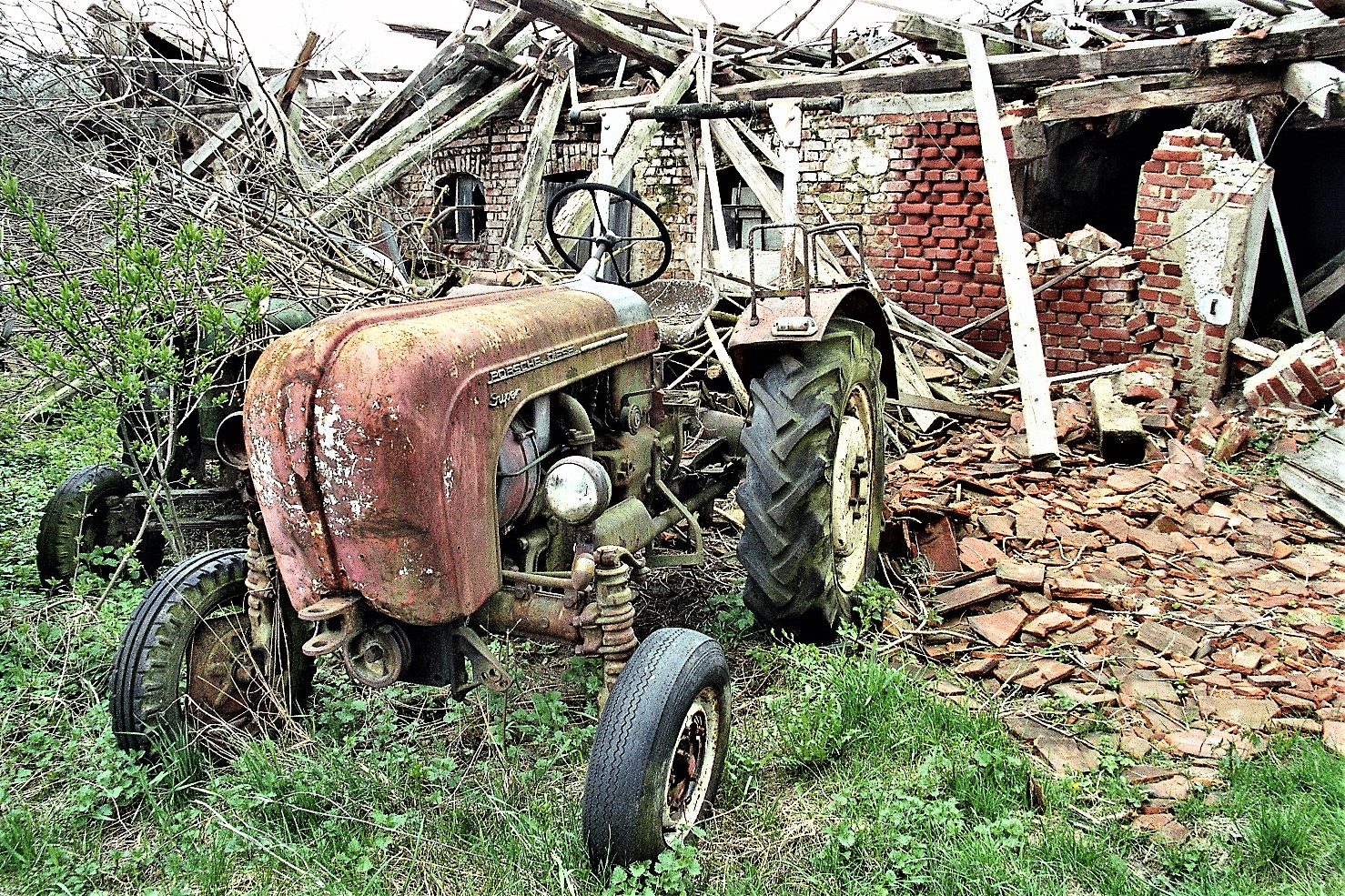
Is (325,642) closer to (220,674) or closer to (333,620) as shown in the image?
(333,620)

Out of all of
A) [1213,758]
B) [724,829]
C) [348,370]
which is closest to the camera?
[348,370]

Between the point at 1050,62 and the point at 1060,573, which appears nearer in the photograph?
the point at 1060,573

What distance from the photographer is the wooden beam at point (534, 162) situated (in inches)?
332

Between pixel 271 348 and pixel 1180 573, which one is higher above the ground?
pixel 271 348

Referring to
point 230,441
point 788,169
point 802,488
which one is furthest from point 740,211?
point 802,488

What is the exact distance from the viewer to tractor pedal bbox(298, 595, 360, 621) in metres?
2.49

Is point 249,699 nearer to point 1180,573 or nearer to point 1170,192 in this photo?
point 1180,573

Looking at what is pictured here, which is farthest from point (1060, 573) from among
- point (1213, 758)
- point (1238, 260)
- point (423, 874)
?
point (1238, 260)

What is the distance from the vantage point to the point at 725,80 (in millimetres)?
8578

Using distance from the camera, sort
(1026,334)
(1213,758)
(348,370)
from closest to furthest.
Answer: (348,370) → (1213,758) → (1026,334)

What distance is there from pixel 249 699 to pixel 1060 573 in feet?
10.1

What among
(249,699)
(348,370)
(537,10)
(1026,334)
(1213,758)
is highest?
(537,10)

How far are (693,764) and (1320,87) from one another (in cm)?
586

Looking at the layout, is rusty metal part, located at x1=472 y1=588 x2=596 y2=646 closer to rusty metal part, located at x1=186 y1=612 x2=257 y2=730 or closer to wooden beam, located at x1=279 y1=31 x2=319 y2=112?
rusty metal part, located at x1=186 y1=612 x2=257 y2=730
